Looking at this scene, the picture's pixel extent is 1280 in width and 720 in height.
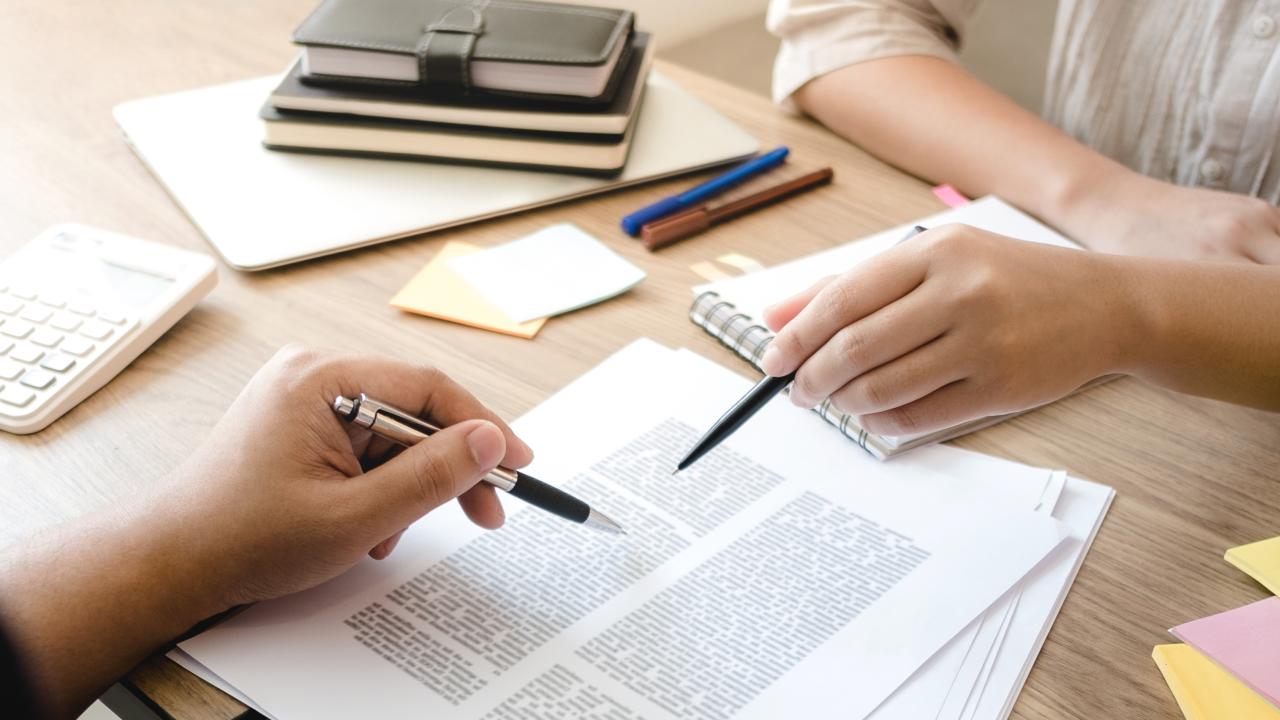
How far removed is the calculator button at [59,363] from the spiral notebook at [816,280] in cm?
46

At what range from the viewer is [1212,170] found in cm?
113

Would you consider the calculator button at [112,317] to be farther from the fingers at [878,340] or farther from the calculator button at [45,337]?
the fingers at [878,340]

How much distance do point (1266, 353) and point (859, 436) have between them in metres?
0.30

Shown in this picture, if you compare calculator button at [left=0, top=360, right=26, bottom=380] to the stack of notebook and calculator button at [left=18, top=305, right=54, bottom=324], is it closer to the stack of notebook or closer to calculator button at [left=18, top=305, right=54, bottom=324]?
calculator button at [left=18, top=305, right=54, bottom=324]

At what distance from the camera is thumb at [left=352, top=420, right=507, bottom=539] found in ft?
1.95

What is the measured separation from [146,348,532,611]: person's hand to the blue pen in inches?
14.2

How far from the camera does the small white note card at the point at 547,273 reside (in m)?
0.87

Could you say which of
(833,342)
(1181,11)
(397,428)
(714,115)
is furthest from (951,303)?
(1181,11)

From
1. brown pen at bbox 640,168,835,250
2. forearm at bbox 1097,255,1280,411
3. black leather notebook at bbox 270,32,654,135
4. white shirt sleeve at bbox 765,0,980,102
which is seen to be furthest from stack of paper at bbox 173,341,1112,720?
white shirt sleeve at bbox 765,0,980,102

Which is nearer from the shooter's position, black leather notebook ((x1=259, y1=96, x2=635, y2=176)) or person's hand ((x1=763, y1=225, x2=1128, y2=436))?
person's hand ((x1=763, y1=225, x2=1128, y2=436))

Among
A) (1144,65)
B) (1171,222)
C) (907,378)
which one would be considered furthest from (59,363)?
(1144,65)

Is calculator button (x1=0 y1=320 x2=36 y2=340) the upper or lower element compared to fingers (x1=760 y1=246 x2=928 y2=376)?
lower

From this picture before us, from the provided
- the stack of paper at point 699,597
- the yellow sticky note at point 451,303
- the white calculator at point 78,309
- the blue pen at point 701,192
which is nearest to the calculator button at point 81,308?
the white calculator at point 78,309

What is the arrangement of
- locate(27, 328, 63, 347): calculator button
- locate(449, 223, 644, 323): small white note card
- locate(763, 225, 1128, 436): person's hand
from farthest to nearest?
locate(449, 223, 644, 323): small white note card < locate(27, 328, 63, 347): calculator button < locate(763, 225, 1128, 436): person's hand
